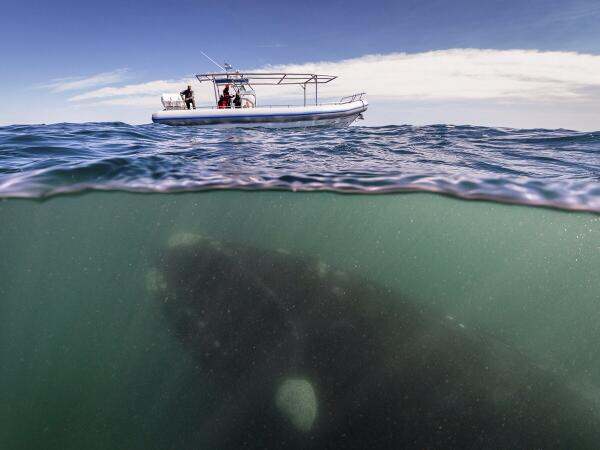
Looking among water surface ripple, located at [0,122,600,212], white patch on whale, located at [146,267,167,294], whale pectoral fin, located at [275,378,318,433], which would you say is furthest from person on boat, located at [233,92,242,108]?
whale pectoral fin, located at [275,378,318,433]

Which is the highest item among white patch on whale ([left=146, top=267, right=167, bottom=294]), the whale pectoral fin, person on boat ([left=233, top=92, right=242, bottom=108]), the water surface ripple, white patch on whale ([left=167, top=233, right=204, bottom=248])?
person on boat ([left=233, top=92, right=242, bottom=108])

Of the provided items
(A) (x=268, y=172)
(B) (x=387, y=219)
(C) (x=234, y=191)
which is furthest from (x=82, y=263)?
(B) (x=387, y=219)

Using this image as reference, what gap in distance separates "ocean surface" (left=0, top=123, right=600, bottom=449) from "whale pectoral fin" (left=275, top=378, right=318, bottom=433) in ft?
0.09

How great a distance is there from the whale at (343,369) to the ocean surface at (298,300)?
2cm

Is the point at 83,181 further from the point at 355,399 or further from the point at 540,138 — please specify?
the point at 540,138

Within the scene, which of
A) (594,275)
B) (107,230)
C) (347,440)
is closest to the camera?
(347,440)

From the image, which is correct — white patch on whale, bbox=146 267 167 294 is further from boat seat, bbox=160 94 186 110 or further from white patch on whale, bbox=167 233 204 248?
boat seat, bbox=160 94 186 110

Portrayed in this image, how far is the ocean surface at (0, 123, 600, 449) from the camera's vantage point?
479 cm

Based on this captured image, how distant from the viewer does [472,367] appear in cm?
502

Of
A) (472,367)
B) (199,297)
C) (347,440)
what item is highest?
(199,297)

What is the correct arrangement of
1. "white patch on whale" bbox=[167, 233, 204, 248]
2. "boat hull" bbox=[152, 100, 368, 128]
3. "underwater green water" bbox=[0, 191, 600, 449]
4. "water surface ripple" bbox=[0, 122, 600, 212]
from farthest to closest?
1. "boat hull" bbox=[152, 100, 368, 128]
2. "water surface ripple" bbox=[0, 122, 600, 212]
3. "white patch on whale" bbox=[167, 233, 204, 248]
4. "underwater green water" bbox=[0, 191, 600, 449]

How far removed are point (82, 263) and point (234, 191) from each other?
390cm

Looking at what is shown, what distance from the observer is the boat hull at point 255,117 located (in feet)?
66.9

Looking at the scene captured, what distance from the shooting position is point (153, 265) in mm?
6637
